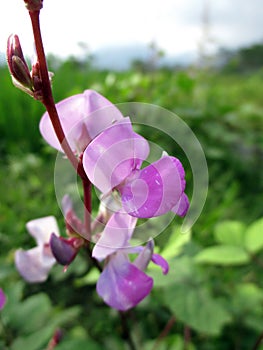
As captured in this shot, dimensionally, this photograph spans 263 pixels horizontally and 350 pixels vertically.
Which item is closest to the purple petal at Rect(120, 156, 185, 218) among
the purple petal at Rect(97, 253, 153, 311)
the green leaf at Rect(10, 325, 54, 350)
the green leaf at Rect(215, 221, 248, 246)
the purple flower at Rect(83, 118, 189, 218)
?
the purple flower at Rect(83, 118, 189, 218)

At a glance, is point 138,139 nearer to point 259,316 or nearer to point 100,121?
point 100,121

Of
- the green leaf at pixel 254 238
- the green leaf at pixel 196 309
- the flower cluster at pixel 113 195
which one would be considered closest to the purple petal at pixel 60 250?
the flower cluster at pixel 113 195

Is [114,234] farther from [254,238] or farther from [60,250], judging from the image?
[254,238]

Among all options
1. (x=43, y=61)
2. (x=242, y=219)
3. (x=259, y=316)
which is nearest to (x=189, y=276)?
(x=259, y=316)

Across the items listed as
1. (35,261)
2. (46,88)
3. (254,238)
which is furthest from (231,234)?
(46,88)

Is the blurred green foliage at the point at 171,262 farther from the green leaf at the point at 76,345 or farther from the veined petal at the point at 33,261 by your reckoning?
the veined petal at the point at 33,261

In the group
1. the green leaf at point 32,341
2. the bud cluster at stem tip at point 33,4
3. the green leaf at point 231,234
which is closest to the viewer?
the bud cluster at stem tip at point 33,4
